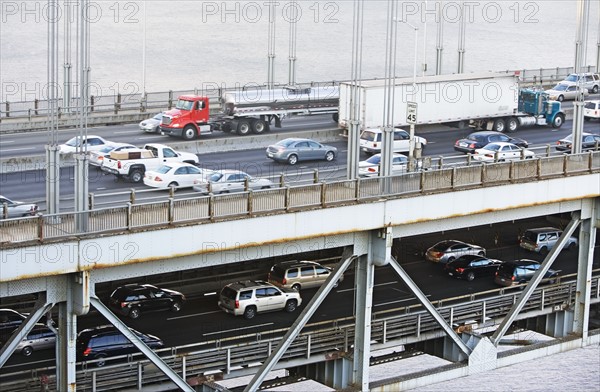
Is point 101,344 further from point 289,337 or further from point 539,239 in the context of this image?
point 539,239

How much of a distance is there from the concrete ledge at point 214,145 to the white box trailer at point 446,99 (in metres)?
1.20

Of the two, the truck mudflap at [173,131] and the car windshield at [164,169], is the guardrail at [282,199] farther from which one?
the truck mudflap at [173,131]

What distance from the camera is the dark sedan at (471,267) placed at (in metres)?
39.7

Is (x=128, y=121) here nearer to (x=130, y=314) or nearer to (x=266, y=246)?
(x=130, y=314)

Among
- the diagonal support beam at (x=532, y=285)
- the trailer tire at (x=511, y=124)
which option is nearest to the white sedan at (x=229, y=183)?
the diagonal support beam at (x=532, y=285)

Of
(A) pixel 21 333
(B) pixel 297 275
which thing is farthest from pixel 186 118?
(A) pixel 21 333

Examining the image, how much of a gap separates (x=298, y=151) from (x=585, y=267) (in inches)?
430

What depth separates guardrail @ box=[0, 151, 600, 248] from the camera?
27031 millimetres

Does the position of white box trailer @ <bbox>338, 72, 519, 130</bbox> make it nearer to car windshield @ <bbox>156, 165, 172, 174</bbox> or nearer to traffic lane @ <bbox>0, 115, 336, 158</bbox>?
traffic lane @ <bbox>0, 115, 336, 158</bbox>

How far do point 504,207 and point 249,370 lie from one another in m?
7.92

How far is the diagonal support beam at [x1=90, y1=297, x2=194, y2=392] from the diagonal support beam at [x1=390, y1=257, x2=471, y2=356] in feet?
19.6

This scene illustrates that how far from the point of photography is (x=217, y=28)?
124 m

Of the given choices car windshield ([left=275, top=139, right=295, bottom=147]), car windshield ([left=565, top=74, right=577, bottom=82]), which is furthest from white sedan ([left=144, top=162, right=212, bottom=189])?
car windshield ([left=565, top=74, right=577, bottom=82])

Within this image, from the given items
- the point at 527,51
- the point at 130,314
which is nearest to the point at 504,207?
the point at 130,314
